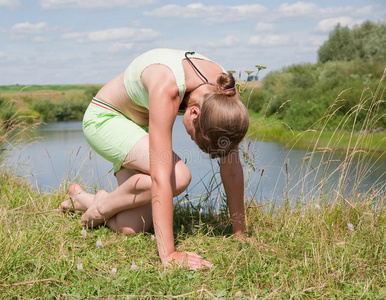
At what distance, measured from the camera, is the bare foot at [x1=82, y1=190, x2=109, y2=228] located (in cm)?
300

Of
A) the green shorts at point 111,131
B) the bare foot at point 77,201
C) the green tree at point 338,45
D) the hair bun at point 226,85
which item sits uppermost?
the green tree at point 338,45

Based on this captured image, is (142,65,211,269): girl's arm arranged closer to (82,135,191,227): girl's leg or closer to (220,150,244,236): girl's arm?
(82,135,191,227): girl's leg

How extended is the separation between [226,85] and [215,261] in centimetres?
99

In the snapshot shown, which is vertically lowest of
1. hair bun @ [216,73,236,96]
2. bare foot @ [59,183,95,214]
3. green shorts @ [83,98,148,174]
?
bare foot @ [59,183,95,214]

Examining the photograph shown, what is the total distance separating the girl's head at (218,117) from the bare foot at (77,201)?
1213mm

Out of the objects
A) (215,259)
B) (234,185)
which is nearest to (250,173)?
(234,185)

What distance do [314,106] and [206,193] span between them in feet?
32.6

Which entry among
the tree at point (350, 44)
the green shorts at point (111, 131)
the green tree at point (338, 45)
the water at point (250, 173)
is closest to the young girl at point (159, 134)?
the green shorts at point (111, 131)

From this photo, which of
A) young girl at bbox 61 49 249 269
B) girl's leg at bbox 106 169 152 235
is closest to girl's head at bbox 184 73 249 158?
young girl at bbox 61 49 249 269

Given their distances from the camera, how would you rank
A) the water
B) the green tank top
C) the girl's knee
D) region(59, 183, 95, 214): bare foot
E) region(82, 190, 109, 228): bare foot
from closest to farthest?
the green tank top
the girl's knee
region(82, 190, 109, 228): bare foot
region(59, 183, 95, 214): bare foot
the water

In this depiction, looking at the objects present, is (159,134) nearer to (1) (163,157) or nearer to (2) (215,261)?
(1) (163,157)

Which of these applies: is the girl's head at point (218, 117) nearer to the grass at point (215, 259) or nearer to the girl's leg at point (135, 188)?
the girl's leg at point (135, 188)

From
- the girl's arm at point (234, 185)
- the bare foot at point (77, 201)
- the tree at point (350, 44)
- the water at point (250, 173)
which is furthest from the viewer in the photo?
the tree at point (350, 44)

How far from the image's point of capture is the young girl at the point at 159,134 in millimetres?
2334
